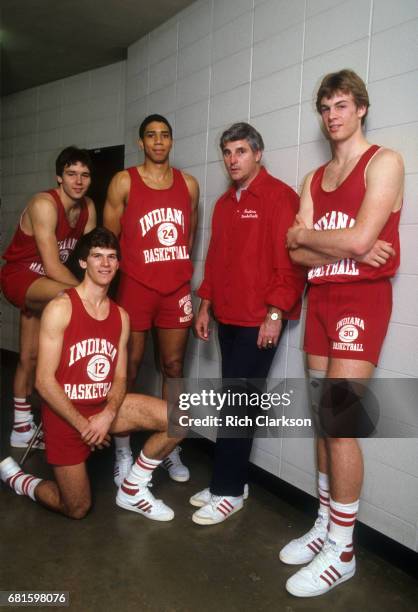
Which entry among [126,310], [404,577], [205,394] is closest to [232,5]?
[126,310]

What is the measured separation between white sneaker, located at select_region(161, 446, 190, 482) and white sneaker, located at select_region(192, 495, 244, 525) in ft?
→ 1.14

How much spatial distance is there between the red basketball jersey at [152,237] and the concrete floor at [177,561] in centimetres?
102

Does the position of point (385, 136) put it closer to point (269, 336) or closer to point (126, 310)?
point (269, 336)

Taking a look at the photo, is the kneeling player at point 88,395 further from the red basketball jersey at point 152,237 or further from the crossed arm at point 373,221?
the crossed arm at point 373,221

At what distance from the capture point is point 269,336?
78.1 inches

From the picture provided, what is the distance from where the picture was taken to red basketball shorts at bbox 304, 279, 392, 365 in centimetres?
167

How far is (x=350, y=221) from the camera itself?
168 centimetres

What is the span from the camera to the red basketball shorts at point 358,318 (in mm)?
1671

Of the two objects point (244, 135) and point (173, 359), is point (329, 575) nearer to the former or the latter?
point (173, 359)

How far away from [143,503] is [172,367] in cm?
68

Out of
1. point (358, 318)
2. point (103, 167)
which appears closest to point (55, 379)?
point (358, 318)

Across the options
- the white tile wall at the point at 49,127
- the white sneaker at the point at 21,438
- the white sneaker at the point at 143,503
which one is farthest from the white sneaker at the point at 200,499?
the white tile wall at the point at 49,127

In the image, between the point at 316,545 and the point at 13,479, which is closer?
the point at 316,545

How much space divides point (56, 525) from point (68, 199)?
5.15 ft
